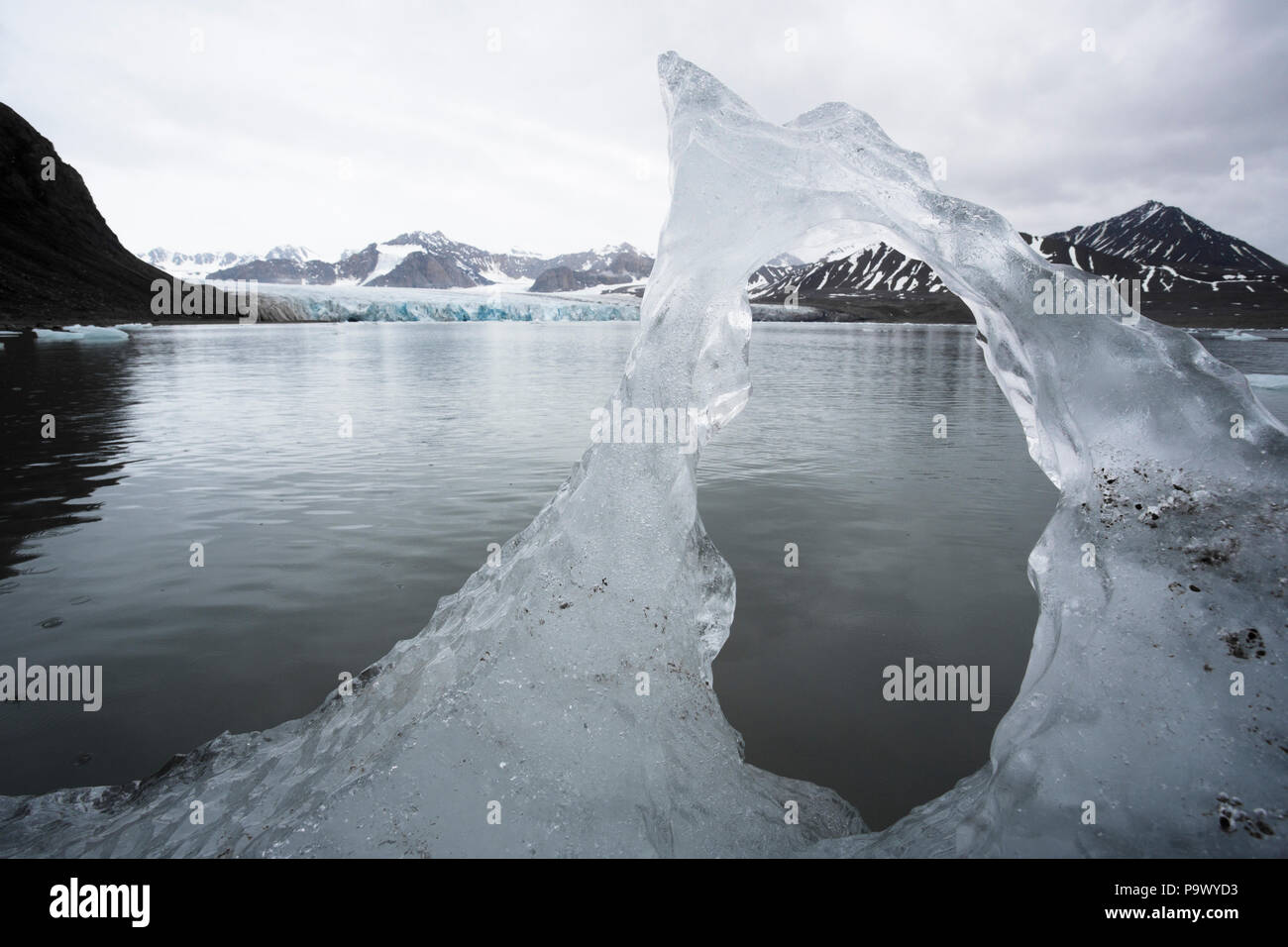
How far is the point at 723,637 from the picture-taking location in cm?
435

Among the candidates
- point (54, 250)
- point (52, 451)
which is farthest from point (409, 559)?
point (54, 250)

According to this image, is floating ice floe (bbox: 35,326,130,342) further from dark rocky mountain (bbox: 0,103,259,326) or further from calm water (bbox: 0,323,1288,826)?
calm water (bbox: 0,323,1288,826)

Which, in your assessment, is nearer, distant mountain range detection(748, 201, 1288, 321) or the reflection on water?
the reflection on water

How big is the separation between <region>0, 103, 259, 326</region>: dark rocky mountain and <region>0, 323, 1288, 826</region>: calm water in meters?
68.9

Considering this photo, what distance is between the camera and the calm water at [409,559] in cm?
452

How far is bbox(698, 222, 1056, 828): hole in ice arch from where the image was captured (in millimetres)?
4309

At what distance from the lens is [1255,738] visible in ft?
8.35

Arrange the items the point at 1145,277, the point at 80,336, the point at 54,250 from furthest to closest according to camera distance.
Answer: the point at 1145,277
the point at 54,250
the point at 80,336

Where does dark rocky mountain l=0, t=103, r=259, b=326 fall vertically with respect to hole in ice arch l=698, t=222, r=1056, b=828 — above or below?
above

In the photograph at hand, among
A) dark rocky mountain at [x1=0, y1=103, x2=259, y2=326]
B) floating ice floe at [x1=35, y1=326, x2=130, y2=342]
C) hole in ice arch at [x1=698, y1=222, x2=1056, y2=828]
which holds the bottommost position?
hole in ice arch at [x1=698, y1=222, x2=1056, y2=828]

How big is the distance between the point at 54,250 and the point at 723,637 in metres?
112

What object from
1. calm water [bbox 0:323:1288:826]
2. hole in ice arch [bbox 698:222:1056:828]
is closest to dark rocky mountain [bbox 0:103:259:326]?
calm water [bbox 0:323:1288:826]

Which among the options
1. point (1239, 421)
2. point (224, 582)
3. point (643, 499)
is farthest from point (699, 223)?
point (224, 582)

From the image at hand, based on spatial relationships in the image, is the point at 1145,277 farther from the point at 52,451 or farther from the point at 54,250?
the point at 54,250
